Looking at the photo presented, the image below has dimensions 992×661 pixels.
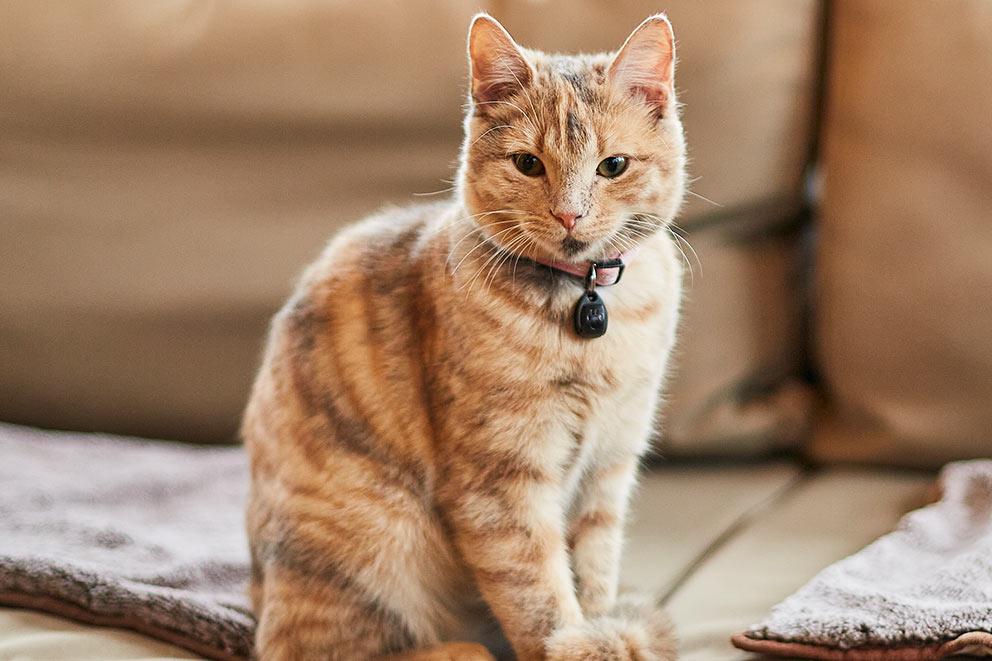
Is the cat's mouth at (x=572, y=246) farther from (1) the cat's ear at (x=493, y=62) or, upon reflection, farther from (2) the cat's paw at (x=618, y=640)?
(2) the cat's paw at (x=618, y=640)

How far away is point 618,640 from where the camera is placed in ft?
3.42

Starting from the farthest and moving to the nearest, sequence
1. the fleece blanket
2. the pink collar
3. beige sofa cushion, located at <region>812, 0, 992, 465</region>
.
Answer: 1. beige sofa cushion, located at <region>812, 0, 992, 465</region>
2. the pink collar
3. the fleece blanket

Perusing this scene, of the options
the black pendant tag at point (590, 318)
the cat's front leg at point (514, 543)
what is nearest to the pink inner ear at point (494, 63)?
the black pendant tag at point (590, 318)

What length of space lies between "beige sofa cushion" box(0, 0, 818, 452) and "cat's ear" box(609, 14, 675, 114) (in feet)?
1.43

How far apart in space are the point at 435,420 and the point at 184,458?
0.68 meters

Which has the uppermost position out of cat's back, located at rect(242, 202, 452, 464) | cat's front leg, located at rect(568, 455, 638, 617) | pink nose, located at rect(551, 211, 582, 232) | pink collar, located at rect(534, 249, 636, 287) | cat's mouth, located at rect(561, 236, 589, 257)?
pink nose, located at rect(551, 211, 582, 232)

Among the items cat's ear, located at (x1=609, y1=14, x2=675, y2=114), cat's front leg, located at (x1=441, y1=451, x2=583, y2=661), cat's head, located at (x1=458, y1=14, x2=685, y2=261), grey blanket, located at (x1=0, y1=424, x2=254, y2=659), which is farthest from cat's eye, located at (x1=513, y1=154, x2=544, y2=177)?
grey blanket, located at (x1=0, y1=424, x2=254, y2=659)

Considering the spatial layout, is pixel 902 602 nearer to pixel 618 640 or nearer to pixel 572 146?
pixel 618 640

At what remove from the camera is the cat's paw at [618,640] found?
1.03 meters

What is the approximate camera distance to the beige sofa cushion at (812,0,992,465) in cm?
146

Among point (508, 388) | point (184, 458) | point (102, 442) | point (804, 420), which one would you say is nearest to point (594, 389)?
point (508, 388)

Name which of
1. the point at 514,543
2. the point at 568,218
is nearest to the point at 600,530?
the point at 514,543

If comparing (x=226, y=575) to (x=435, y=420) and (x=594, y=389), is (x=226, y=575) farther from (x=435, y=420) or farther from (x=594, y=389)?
(x=594, y=389)

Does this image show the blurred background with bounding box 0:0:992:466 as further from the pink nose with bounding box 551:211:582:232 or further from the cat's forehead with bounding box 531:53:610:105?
the pink nose with bounding box 551:211:582:232
